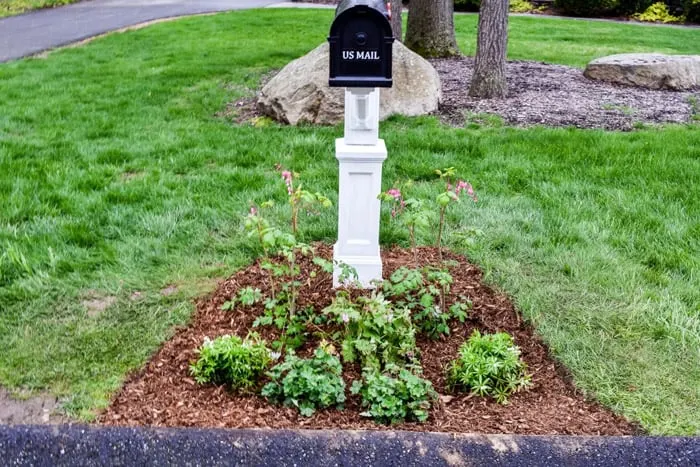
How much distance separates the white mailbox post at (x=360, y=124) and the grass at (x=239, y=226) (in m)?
0.48

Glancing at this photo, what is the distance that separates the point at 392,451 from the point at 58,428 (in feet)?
3.97

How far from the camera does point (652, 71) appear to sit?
27.4ft

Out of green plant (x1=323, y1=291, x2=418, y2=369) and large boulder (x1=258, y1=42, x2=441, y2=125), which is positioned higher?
large boulder (x1=258, y1=42, x2=441, y2=125)

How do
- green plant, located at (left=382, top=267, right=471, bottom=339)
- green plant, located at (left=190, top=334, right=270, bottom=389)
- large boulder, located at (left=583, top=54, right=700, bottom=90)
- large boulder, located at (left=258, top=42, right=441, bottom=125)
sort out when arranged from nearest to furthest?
green plant, located at (left=190, top=334, right=270, bottom=389)
green plant, located at (left=382, top=267, right=471, bottom=339)
large boulder, located at (left=258, top=42, right=441, bottom=125)
large boulder, located at (left=583, top=54, right=700, bottom=90)

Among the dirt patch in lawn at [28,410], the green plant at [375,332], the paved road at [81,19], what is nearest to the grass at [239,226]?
the dirt patch in lawn at [28,410]

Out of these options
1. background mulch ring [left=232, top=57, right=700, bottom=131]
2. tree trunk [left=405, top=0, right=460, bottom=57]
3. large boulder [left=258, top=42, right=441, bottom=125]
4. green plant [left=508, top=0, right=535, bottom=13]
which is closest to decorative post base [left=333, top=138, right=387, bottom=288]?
large boulder [left=258, top=42, right=441, bottom=125]

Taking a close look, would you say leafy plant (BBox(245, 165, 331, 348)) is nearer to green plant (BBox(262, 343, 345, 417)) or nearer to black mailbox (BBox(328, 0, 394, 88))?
green plant (BBox(262, 343, 345, 417))

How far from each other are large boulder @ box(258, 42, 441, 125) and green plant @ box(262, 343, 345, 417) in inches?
164

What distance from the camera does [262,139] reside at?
20.7 ft

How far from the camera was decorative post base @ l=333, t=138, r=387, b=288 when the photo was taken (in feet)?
11.2

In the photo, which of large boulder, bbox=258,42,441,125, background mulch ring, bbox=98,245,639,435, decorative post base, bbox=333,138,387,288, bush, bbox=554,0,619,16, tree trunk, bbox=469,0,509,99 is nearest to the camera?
background mulch ring, bbox=98,245,639,435

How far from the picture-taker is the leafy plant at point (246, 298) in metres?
3.37

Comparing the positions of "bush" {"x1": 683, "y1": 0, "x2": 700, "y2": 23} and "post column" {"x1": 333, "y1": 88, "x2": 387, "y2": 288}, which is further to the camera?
"bush" {"x1": 683, "y1": 0, "x2": 700, "y2": 23}

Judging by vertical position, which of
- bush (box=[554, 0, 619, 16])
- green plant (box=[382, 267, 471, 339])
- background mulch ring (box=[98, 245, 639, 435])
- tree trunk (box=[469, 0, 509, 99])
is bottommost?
background mulch ring (box=[98, 245, 639, 435])
